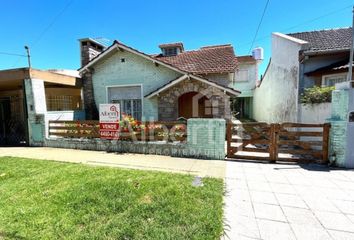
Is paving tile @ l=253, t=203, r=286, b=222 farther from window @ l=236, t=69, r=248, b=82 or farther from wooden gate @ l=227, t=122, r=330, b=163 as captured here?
window @ l=236, t=69, r=248, b=82

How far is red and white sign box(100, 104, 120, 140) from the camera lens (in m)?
8.16

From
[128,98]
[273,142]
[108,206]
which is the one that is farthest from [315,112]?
[128,98]

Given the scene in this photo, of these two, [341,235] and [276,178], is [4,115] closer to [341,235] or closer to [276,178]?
[276,178]

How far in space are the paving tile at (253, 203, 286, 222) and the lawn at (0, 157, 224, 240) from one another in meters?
0.70

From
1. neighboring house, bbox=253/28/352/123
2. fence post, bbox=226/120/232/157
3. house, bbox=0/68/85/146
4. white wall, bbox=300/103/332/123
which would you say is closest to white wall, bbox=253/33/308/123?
neighboring house, bbox=253/28/352/123

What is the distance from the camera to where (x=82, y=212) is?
349 centimetres

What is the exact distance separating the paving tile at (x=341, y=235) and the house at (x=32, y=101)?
1101 cm

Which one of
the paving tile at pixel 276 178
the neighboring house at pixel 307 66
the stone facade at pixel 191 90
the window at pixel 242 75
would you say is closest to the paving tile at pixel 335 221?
the paving tile at pixel 276 178

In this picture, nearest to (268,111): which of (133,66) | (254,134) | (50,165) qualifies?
(254,134)

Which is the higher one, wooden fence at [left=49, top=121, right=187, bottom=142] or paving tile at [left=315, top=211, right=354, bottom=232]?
wooden fence at [left=49, top=121, right=187, bottom=142]

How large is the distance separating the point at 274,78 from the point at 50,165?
14.2 m

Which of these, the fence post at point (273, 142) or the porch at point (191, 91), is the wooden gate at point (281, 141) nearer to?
the fence post at point (273, 142)

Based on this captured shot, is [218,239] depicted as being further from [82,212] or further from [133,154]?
[133,154]

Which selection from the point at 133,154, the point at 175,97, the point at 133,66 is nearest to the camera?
the point at 133,154
